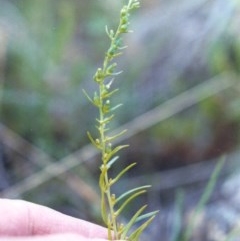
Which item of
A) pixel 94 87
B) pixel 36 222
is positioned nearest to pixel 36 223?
pixel 36 222

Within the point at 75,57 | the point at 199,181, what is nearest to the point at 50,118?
the point at 75,57

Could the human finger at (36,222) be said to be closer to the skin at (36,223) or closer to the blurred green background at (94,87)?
the skin at (36,223)

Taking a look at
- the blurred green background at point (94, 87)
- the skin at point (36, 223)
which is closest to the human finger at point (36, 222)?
the skin at point (36, 223)

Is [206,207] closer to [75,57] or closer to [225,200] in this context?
[225,200]

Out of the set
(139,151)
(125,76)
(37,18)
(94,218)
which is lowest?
(94,218)

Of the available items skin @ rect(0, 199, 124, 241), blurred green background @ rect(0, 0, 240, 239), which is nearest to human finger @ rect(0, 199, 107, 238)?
skin @ rect(0, 199, 124, 241)

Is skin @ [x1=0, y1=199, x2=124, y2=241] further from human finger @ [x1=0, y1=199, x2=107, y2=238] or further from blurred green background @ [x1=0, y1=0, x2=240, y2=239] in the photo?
blurred green background @ [x1=0, y1=0, x2=240, y2=239]

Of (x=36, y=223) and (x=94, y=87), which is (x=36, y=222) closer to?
(x=36, y=223)
